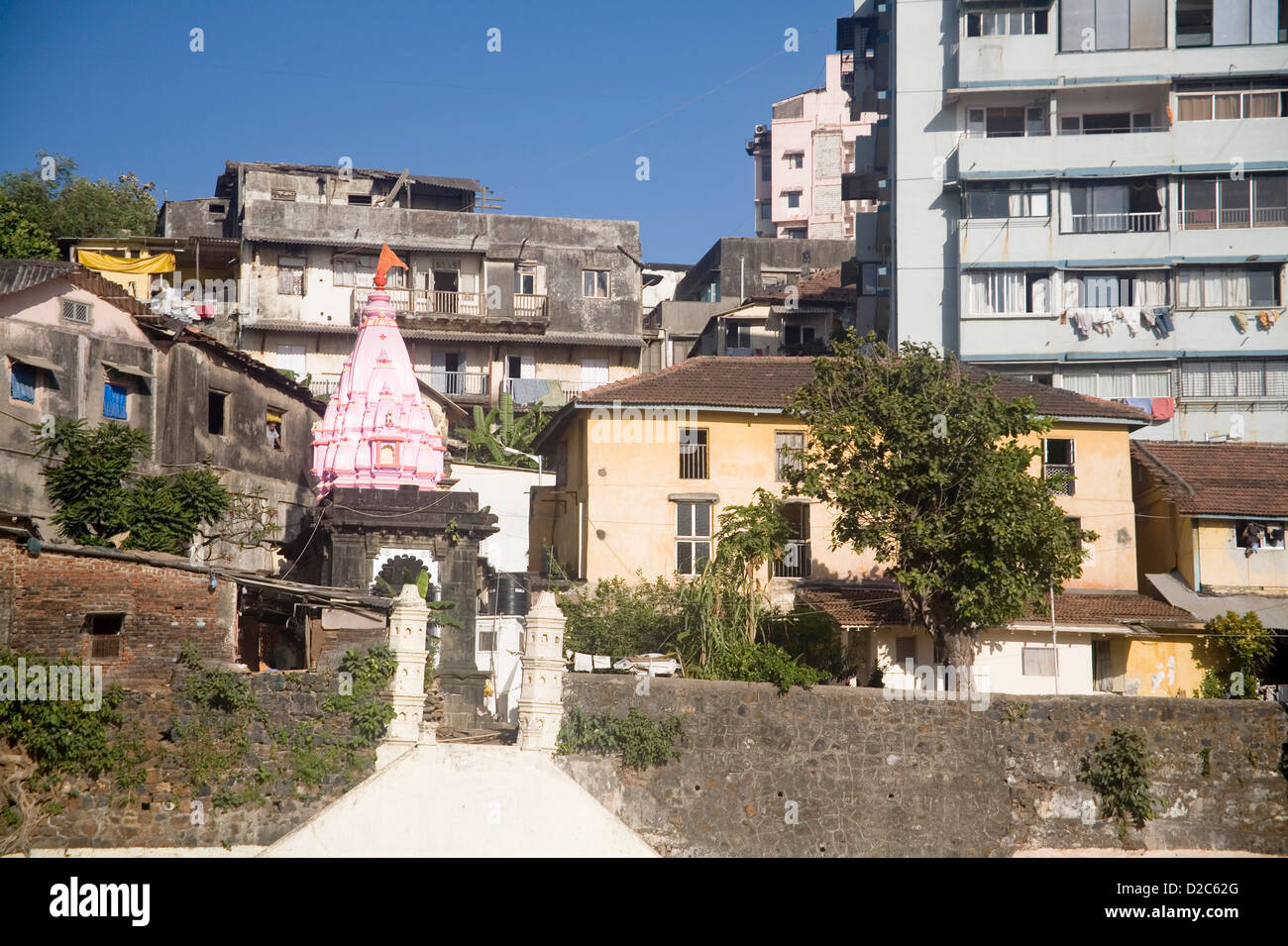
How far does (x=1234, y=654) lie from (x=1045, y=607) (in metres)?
5.07

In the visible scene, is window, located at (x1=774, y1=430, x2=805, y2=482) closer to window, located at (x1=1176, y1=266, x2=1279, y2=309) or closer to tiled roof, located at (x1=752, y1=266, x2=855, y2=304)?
window, located at (x1=1176, y1=266, x2=1279, y2=309)

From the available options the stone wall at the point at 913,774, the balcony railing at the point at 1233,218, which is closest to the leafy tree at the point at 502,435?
the stone wall at the point at 913,774

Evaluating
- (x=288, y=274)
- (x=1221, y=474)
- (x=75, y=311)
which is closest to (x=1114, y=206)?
(x=1221, y=474)

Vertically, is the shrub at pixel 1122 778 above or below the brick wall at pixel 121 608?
below

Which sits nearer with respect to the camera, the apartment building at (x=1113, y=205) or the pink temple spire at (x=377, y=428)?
the pink temple spire at (x=377, y=428)

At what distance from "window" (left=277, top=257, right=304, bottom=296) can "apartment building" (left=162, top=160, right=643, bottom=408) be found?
5 centimetres

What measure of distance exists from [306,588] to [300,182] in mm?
33882

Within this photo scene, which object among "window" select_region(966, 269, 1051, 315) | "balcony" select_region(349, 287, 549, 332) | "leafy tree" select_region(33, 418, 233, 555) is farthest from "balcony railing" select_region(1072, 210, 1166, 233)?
"leafy tree" select_region(33, 418, 233, 555)

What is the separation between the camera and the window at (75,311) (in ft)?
109

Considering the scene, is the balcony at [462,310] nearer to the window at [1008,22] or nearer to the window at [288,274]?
the window at [288,274]

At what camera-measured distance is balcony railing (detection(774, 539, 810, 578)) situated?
115 feet

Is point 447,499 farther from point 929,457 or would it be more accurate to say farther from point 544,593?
point 929,457

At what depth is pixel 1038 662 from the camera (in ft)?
109

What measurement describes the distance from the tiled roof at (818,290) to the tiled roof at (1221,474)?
18713 mm
